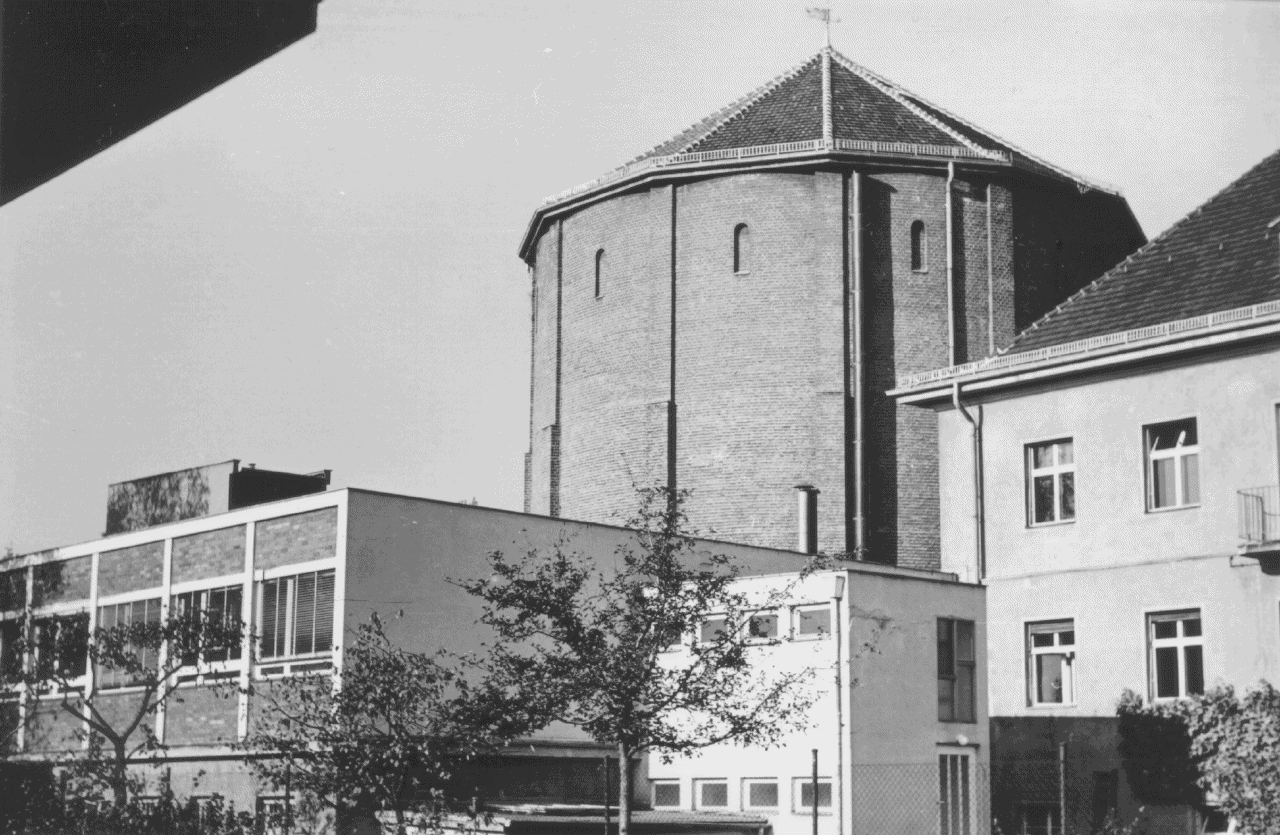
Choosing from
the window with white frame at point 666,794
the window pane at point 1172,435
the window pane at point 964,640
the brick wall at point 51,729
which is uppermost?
the window pane at point 1172,435

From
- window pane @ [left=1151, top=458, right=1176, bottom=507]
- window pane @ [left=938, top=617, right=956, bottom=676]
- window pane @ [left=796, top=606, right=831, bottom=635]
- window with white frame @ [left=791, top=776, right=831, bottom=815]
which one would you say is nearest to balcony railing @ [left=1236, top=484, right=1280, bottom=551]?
window pane @ [left=1151, top=458, right=1176, bottom=507]

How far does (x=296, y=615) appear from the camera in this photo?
26594mm

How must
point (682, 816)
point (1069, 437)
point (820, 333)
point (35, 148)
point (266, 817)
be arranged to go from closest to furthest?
point (35, 148) → point (266, 817) → point (682, 816) → point (1069, 437) → point (820, 333)

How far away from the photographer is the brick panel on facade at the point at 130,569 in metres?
30.0

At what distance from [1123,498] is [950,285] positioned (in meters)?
11.8

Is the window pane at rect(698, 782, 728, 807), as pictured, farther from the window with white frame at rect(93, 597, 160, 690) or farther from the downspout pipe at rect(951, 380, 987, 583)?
the window with white frame at rect(93, 597, 160, 690)

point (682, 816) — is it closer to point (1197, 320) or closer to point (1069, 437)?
point (1069, 437)

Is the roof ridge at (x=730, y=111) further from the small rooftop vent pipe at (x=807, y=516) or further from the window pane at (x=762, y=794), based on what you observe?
the window pane at (x=762, y=794)

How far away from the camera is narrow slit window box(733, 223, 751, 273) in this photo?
128ft

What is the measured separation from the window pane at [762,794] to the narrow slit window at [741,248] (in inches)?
625

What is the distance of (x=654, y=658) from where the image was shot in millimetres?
19734

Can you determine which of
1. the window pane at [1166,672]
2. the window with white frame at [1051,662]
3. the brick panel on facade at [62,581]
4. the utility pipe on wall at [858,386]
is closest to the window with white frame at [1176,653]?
the window pane at [1166,672]

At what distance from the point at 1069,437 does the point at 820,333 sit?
1024cm

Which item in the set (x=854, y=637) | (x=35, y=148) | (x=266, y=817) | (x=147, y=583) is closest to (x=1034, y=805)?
(x=854, y=637)
